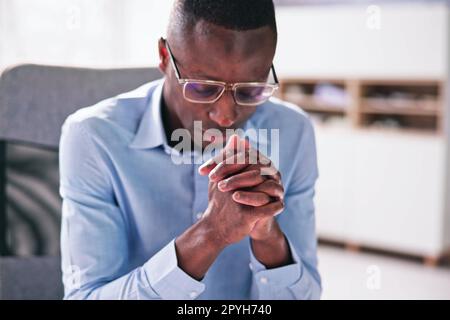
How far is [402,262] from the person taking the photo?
307 centimetres

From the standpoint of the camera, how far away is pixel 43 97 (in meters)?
0.97

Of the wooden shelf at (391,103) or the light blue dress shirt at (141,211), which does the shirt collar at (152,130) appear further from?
the wooden shelf at (391,103)

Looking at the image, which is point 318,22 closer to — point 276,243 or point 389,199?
point 389,199

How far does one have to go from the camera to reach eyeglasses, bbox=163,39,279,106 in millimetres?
710

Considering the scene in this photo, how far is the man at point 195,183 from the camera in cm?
69

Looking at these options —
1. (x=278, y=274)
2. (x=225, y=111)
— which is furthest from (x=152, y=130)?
(x=278, y=274)

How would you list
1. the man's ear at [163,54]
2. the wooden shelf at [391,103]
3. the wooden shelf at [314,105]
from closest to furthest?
the man's ear at [163,54], the wooden shelf at [391,103], the wooden shelf at [314,105]

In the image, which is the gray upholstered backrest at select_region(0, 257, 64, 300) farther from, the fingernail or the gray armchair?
the fingernail

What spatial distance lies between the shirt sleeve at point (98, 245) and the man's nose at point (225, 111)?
0.18 meters

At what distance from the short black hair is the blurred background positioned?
188 cm

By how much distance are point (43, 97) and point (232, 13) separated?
43cm

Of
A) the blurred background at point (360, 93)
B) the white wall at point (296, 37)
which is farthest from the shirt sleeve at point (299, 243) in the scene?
the white wall at point (296, 37)

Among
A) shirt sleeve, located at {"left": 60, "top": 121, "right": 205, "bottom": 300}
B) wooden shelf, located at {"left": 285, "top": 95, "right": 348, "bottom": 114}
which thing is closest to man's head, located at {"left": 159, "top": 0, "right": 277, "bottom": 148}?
shirt sleeve, located at {"left": 60, "top": 121, "right": 205, "bottom": 300}

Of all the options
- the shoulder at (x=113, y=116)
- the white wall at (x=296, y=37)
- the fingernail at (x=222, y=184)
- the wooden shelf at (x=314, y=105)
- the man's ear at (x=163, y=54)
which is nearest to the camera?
the fingernail at (x=222, y=184)
